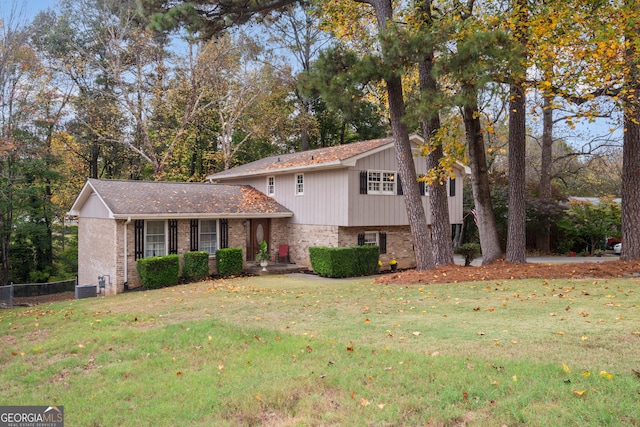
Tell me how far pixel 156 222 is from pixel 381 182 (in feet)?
29.5

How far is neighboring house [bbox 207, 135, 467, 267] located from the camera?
1762 cm

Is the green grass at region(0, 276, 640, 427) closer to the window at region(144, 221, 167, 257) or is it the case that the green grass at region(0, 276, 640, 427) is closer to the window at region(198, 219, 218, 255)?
the window at region(144, 221, 167, 257)

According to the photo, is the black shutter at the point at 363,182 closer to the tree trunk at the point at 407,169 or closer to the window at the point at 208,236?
the tree trunk at the point at 407,169

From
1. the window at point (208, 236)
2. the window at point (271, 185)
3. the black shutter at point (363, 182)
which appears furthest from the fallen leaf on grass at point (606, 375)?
the window at point (271, 185)

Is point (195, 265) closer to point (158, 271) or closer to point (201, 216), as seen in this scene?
point (158, 271)

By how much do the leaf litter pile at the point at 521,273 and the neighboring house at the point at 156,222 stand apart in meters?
8.44

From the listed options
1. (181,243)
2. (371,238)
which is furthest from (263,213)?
(371,238)

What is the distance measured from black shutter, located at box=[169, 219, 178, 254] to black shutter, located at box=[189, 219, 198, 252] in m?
0.60

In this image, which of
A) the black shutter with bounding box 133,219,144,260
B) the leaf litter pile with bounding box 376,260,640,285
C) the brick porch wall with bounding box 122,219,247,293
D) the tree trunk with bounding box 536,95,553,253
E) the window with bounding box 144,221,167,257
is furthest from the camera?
the tree trunk with bounding box 536,95,553,253

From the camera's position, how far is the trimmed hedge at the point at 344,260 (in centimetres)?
1692

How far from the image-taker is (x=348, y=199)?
17.4 meters

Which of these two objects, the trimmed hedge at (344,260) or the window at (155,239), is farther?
the trimmed hedge at (344,260)

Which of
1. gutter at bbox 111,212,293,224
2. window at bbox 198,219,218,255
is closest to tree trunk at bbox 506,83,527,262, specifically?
gutter at bbox 111,212,293,224

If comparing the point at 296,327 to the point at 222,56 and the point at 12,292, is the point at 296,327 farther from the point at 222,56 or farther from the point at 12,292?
the point at 222,56
